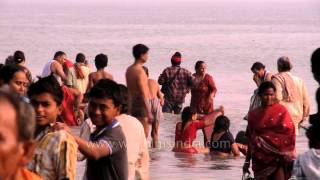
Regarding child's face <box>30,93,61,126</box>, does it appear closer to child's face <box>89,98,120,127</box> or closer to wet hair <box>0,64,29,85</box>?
child's face <box>89,98,120,127</box>

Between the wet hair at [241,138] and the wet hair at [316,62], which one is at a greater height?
the wet hair at [316,62]

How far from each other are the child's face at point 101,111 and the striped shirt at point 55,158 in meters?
0.92

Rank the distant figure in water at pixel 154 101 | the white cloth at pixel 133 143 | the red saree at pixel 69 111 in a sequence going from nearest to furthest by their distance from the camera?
the white cloth at pixel 133 143
the distant figure in water at pixel 154 101
the red saree at pixel 69 111

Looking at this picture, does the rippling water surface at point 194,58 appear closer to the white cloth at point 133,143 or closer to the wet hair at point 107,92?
the white cloth at point 133,143

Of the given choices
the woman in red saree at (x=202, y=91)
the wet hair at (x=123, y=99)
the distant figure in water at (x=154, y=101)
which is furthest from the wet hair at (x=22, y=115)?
the woman in red saree at (x=202, y=91)

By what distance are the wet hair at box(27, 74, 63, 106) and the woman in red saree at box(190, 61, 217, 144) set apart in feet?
41.0

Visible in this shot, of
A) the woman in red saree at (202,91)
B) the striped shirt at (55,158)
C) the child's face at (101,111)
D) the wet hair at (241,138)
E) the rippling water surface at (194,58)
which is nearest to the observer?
the striped shirt at (55,158)

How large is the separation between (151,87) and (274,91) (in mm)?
4771

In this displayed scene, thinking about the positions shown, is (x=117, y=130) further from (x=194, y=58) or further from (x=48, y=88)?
(x=194, y=58)

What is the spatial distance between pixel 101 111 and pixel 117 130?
5.4 inches

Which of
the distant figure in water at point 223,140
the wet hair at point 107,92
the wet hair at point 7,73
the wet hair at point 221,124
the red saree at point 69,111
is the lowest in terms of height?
the distant figure in water at point 223,140

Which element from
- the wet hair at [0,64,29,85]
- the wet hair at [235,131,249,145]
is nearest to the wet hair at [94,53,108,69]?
the wet hair at [235,131,249,145]

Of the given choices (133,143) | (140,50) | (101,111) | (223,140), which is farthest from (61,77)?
(101,111)

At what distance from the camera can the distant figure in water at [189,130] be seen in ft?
48.2
